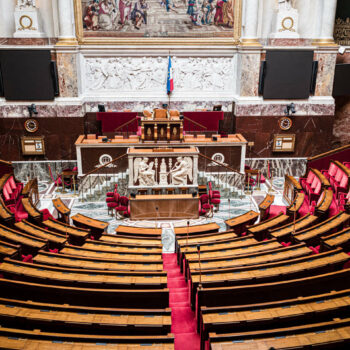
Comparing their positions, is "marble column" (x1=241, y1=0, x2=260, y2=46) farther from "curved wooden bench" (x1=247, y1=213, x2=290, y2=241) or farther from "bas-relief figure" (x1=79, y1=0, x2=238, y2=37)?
"curved wooden bench" (x1=247, y1=213, x2=290, y2=241)

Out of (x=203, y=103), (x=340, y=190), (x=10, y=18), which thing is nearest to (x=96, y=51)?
(x=10, y=18)

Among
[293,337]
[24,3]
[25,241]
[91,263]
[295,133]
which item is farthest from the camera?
[295,133]

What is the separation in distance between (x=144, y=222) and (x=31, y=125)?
639cm

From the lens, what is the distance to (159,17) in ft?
48.1

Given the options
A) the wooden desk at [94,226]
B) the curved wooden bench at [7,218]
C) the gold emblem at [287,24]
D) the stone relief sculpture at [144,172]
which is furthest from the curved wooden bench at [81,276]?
the gold emblem at [287,24]

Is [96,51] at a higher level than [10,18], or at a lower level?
lower

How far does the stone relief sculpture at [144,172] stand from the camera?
11906mm

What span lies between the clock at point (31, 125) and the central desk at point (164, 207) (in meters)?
5.71

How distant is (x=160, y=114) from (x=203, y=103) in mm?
2696

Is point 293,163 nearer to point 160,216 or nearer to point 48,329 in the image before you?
point 160,216

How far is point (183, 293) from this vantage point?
6.64 m

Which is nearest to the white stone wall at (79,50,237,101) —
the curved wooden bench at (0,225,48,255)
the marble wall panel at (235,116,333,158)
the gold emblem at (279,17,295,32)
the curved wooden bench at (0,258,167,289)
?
the marble wall panel at (235,116,333,158)

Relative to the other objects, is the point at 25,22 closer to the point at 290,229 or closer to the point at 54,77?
the point at 54,77

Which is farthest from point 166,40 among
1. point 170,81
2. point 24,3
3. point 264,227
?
point 264,227
